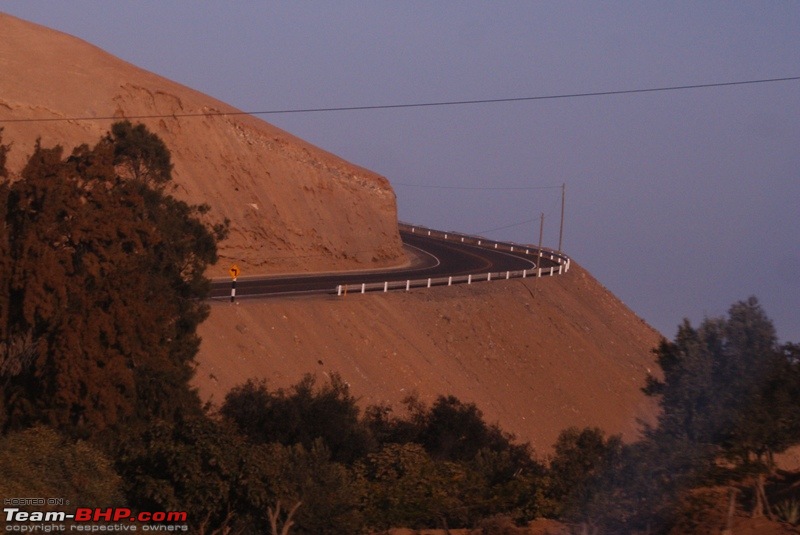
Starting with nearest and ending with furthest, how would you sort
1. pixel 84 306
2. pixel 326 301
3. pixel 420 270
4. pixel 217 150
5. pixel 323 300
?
pixel 84 306 < pixel 326 301 < pixel 323 300 < pixel 217 150 < pixel 420 270

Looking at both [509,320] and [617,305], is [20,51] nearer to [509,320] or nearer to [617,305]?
[509,320]

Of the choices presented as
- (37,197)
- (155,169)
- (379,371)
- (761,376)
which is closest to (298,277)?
(379,371)

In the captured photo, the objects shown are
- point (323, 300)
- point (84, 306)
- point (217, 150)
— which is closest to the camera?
point (84, 306)

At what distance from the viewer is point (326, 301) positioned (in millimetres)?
34281

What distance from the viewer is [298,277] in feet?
143

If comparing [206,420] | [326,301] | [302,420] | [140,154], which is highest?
[140,154]

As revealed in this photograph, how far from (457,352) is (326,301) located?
21.3 ft

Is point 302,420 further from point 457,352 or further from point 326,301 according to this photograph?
point 457,352

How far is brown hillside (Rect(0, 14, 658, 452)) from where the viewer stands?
30891mm

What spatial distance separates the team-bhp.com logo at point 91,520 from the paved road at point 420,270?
61.6 ft

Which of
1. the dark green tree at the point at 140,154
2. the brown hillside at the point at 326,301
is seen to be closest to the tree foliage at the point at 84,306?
the dark green tree at the point at 140,154

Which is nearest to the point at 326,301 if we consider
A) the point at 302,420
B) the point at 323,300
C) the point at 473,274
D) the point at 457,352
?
the point at 323,300

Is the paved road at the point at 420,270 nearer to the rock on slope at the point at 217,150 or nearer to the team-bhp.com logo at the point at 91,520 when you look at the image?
the rock on slope at the point at 217,150

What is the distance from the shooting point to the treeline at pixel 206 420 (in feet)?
38.0
